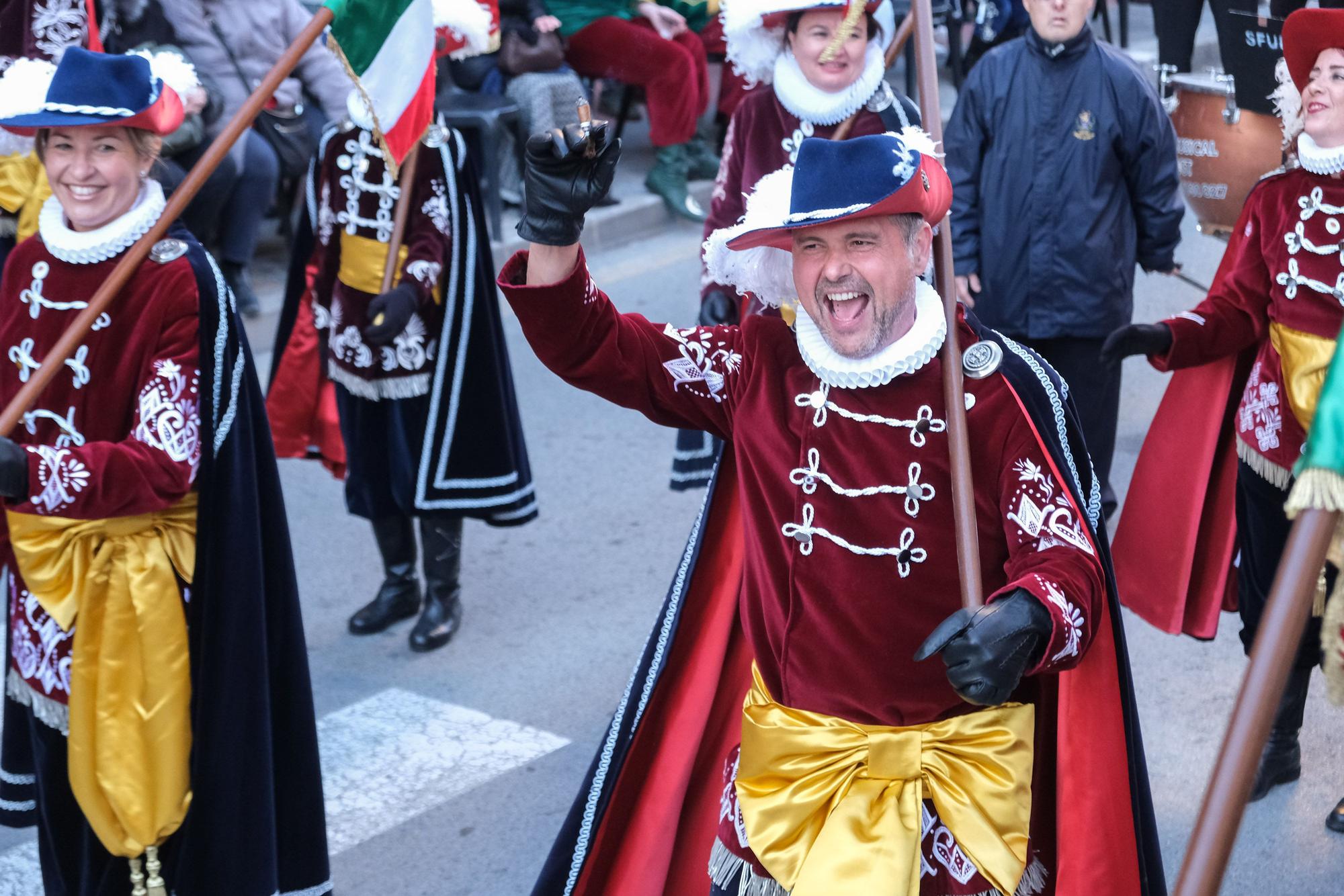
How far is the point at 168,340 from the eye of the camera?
3.38 metres

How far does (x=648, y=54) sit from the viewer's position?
10.1m

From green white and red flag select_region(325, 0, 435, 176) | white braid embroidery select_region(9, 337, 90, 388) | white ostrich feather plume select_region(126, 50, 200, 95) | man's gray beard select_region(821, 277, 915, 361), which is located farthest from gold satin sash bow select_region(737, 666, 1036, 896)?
green white and red flag select_region(325, 0, 435, 176)

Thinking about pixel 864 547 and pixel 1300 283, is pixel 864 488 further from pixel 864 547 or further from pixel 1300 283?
pixel 1300 283

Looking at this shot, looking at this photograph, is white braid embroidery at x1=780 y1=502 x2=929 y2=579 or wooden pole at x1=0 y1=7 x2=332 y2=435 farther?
wooden pole at x1=0 y1=7 x2=332 y2=435

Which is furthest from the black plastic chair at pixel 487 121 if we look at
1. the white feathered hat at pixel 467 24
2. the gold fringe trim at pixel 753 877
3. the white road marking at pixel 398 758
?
the gold fringe trim at pixel 753 877

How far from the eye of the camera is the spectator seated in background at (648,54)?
1006cm

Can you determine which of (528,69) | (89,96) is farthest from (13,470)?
(528,69)

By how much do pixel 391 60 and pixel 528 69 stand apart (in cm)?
546

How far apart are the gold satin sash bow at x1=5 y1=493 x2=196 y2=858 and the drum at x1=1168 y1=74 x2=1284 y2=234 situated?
9.97ft

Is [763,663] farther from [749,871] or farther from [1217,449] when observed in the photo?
[1217,449]

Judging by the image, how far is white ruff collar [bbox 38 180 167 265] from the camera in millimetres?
3418

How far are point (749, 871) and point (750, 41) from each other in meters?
2.98

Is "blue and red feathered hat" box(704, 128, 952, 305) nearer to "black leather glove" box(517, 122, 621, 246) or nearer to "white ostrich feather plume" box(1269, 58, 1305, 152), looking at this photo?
"black leather glove" box(517, 122, 621, 246)

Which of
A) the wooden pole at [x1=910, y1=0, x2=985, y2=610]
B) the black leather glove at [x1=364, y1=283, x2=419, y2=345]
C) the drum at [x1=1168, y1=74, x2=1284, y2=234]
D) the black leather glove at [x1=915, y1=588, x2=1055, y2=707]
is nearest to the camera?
the black leather glove at [x1=915, y1=588, x2=1055, y2=707]
